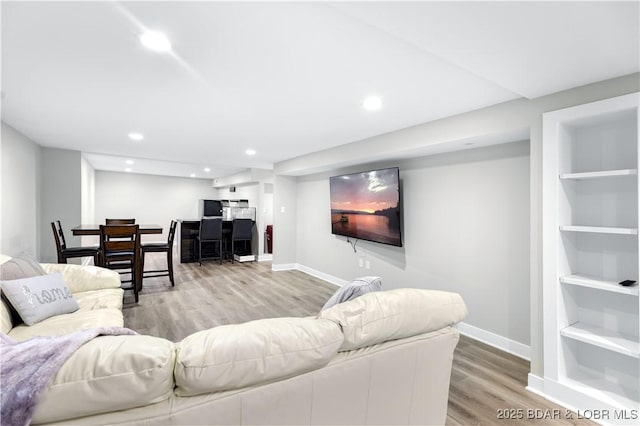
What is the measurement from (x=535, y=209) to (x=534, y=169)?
0.30 metres

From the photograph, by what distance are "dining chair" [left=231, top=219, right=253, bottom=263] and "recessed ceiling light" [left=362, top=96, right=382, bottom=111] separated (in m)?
4.95

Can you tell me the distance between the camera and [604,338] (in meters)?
1.95

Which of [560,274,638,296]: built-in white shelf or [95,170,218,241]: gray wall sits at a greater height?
[95,170,218,241]: gray wall

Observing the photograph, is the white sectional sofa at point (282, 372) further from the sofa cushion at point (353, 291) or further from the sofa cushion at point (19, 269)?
the sofa cushion at point (19, 269)

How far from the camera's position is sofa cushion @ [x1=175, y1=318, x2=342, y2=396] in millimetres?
924

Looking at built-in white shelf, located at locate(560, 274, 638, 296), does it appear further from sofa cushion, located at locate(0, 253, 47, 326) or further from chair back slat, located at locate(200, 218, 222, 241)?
chair back slat, located at locate(200, 218, 222, 241)

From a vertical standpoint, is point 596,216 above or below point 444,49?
below

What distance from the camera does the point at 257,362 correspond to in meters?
0.99

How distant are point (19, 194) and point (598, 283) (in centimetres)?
571

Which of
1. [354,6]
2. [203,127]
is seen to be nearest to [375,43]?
[354,6]

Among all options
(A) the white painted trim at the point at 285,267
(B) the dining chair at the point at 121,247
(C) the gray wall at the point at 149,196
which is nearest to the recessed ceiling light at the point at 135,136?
(B) the dining chair at the point at 121,247

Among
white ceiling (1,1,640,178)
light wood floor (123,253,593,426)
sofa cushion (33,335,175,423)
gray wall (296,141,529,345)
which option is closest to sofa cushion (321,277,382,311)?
sofa cushion (33,335,175,423)

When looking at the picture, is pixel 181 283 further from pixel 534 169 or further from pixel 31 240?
pixel 534 169

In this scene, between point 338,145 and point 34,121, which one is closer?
point 34,121
